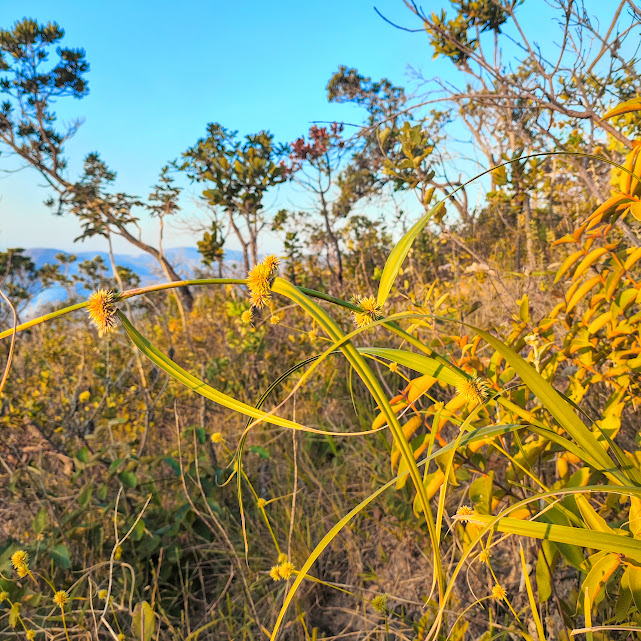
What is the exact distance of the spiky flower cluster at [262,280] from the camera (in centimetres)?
34

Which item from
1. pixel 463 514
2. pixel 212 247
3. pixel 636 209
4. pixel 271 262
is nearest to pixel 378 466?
pixel 463 514

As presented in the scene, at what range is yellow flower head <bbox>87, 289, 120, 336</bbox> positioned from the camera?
1.15 feet

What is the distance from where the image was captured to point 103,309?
35 centimetres

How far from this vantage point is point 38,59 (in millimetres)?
4625

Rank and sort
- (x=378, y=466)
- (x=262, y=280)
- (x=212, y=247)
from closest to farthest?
(x=262, y=280) < (x=378, y=466) < (x=212, y=247)

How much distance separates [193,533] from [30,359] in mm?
2330

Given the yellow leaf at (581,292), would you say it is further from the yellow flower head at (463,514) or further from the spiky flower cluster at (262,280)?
the spiky flower cluster at (262,280)

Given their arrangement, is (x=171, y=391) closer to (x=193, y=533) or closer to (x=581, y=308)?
(x=193, y=533)

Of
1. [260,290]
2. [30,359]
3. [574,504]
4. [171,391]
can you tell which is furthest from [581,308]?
[30,359]

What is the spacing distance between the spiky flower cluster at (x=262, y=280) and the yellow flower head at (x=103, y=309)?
0.37 feet

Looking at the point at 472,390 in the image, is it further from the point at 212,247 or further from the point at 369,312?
the point at 212,247

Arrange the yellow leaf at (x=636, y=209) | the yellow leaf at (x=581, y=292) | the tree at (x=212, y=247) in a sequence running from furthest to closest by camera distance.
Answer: the tree at (x=212, y=247), the yellow leaf at (x=581, y=292), the yellow leaf at (x=636, y=209)

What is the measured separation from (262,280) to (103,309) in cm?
14

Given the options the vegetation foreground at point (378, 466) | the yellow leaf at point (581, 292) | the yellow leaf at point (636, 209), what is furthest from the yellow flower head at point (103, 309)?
the yellow leaf at point (581, 292)
